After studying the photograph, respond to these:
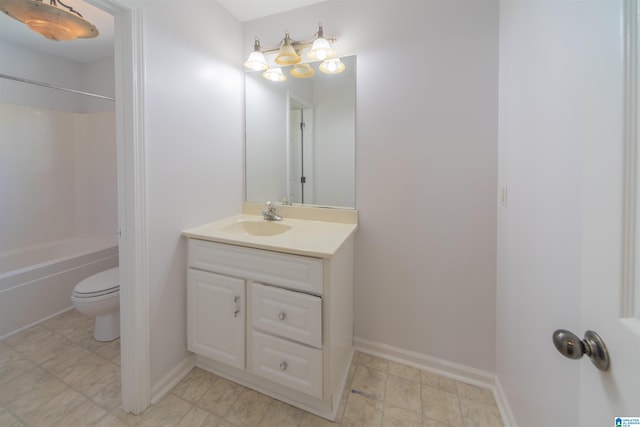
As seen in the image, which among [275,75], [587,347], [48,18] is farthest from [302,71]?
[587,347]

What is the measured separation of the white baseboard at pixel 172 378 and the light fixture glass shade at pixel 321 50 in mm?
2004

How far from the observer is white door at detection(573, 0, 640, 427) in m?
0.39

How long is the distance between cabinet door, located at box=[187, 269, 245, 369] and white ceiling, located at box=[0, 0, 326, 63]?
1.78 m

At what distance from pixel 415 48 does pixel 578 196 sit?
3.97 feet

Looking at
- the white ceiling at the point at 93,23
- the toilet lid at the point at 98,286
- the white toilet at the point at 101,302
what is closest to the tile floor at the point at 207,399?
the white toilet at the point at 101,302

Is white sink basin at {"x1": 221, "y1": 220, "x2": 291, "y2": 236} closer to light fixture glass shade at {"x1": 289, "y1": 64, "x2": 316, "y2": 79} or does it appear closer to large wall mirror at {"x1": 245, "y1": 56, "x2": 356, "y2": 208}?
large wall mirror at {"x1": 245, "y1": 56, "x2": 356, "y2": 208}

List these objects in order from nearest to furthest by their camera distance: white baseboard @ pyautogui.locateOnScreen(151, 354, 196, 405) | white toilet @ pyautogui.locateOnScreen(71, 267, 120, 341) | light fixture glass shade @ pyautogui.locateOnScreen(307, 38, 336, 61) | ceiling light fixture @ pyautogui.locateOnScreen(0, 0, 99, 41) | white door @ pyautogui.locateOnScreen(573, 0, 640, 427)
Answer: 1. white door @ pyautogui.locateOnScreen(573, 0, 640, 427)
2. ceiling light fixture @ pyautogui.locateOnScreen(0, 0, 99, 41)
3. white baseboard @ pyautogui.locateOnScreen(151, 354, 196, 405)
4. light fixture glass shade @ pyautogui.locateOnScreen(307, 38, 336, 61)
5. white toilet @ pyautogui.locateOnScreen(71, 267, 120, 341)

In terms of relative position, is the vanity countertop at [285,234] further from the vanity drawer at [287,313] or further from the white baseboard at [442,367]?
the white baseboard at [442,367]

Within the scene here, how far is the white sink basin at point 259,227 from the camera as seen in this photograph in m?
1.70

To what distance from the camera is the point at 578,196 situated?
690 mm

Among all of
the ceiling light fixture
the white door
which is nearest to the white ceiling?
the ceiling light fixture

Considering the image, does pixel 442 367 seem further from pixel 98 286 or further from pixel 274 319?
pixel 98 286

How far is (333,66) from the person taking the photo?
162cm

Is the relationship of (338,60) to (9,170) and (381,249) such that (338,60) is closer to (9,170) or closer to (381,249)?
(381,249)
